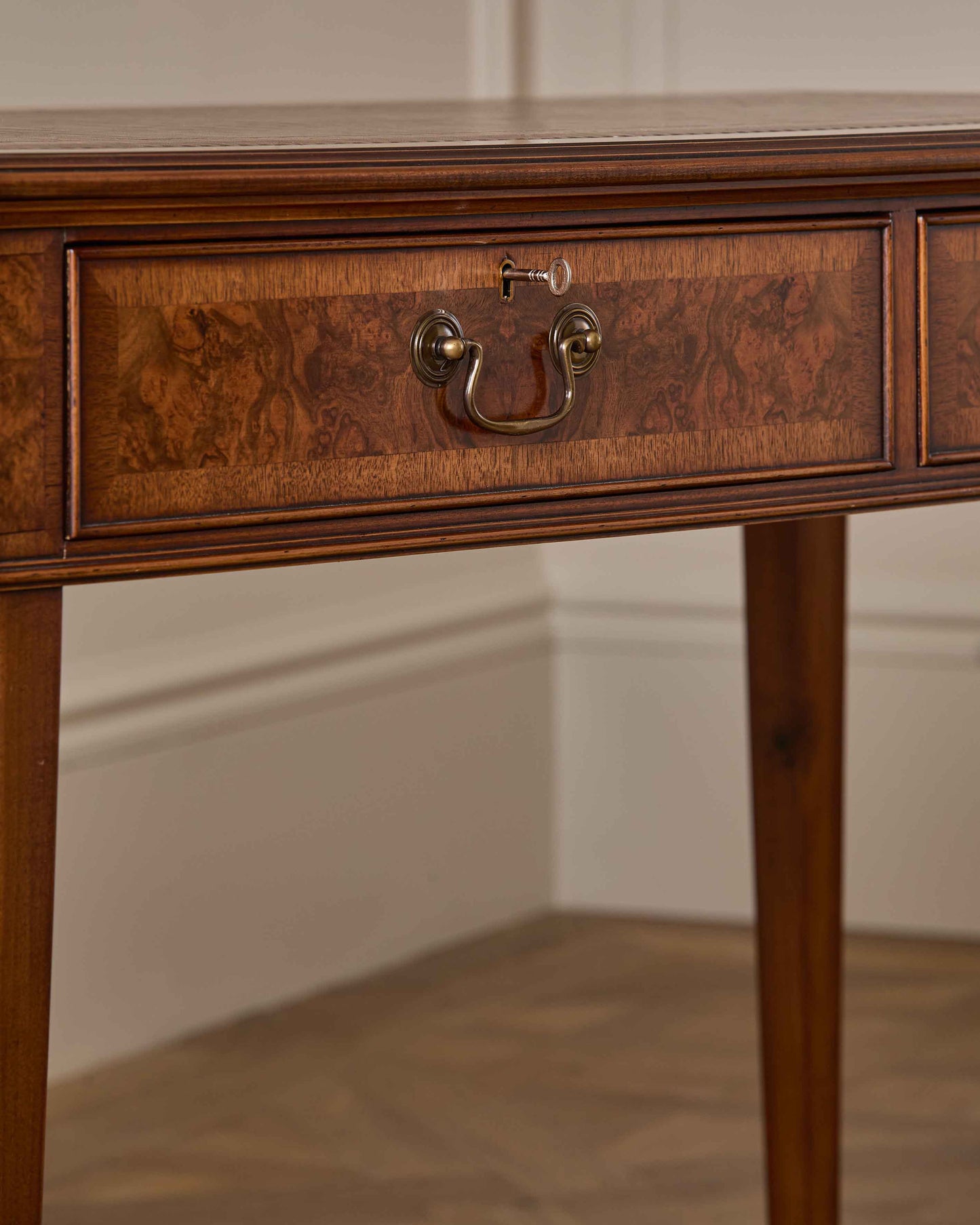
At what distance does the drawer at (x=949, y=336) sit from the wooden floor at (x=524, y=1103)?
0.81 m

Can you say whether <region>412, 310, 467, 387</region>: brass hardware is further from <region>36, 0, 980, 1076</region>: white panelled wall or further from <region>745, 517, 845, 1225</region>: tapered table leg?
<region>36, 0, 980, 1076</region>: white panelled wall

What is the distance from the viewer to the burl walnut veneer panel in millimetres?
799

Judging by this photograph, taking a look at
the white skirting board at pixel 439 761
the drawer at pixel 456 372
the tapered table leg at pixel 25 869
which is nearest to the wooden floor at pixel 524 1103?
the white skirting board at pixel 439 761

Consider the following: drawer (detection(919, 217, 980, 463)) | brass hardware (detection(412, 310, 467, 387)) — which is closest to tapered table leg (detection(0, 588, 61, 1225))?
brass hardware (detection(412, 310, 467, 387))

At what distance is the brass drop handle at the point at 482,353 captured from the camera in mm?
891

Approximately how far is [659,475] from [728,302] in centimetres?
10

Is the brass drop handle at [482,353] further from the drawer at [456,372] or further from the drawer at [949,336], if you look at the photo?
the drawer at [949,336]

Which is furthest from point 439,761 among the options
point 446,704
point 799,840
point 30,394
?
point 30,394

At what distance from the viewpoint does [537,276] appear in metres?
0.90

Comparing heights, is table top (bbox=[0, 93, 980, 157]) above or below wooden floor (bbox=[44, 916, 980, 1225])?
above

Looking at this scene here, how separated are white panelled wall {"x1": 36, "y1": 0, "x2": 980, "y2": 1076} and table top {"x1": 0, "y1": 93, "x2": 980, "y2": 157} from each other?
654 mm

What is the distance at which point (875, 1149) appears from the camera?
1701 mm

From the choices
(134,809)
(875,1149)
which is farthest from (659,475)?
(134,809)

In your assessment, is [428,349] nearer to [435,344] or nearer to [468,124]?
[435,344]
